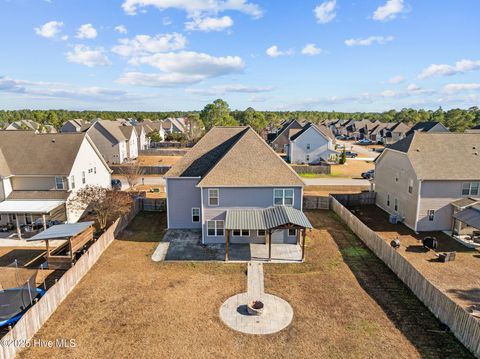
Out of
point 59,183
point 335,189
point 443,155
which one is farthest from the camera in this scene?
point 335,189

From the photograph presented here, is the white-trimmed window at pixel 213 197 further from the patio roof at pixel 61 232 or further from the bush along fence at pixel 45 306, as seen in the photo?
the patio roof at pixel 61 232

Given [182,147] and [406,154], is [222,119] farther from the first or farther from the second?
[406,154]

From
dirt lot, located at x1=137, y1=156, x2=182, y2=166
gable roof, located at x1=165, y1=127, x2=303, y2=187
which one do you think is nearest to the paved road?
gable roof, located at x1=165, y1=127, x2=303, y2=187

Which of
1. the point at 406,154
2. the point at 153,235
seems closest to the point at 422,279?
the point at 406,154

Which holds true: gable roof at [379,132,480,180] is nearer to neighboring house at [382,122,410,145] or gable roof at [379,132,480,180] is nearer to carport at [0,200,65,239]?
carport at [0,200,65,239]

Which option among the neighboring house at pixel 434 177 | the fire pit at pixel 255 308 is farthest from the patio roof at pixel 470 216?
the fire pit at pixel 255 308

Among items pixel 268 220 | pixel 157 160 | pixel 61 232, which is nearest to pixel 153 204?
pixel 61 232

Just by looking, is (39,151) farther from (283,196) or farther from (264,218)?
(283,196)
